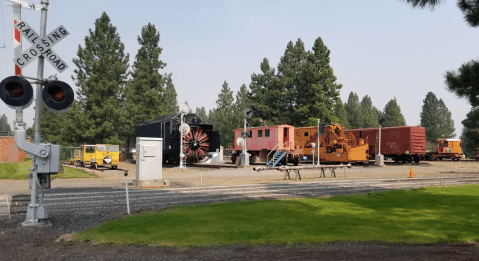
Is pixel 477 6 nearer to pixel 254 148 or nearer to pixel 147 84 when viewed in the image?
pixel 254 148

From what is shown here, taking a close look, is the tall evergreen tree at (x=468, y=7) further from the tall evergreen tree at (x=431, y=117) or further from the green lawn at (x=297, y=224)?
the tall evergreen tree at (x=431, y=117)

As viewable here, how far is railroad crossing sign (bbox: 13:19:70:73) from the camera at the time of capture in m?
8.30

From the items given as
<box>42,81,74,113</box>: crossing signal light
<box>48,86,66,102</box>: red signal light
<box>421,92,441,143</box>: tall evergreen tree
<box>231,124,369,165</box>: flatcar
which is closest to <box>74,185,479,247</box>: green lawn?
<box>42,81,74,113</box>: crossing signal light

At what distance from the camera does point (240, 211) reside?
9.76 m

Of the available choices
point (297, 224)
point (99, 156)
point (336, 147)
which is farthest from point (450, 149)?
point (297, 224)

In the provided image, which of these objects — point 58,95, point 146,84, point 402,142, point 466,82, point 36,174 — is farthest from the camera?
point 146,84

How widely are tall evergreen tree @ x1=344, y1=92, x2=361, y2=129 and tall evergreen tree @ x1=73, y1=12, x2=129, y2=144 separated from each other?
65.0 metres

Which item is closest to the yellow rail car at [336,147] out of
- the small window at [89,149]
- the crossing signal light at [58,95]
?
the small window at [89,149]

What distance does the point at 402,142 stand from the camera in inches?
1650

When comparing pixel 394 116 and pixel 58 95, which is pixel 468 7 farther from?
pixel 394 116

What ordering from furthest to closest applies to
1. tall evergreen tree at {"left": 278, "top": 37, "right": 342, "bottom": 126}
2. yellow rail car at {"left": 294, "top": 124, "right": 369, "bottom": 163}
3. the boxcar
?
tall evergreen tree at {"left": 278, "top": 37, "right": 342, "bottom": 126}, the boxcar, yellow rail car at {"left": 294, "top": 124, "right": 369, "bottom": 163}

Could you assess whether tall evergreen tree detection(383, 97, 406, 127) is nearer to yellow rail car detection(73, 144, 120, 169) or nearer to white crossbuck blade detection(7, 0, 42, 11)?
yellow rail car detection(73, 144, 120, 169)

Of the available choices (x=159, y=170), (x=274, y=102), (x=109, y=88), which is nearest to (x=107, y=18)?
(x=109, y=88)

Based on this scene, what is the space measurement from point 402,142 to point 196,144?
2092 cm
